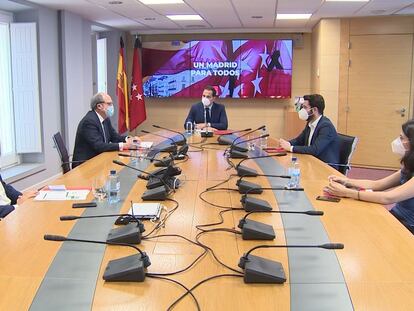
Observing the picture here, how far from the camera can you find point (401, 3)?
573 centimetres

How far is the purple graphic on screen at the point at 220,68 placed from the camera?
820cm

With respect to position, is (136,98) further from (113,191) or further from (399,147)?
(399,147)

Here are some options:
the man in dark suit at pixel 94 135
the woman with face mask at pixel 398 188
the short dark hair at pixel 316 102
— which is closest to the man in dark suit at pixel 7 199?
the man in dark suit at pixel 94 135

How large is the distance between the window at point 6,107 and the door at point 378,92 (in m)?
4.92

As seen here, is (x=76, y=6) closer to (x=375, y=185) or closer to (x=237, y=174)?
(x=237, y=174)

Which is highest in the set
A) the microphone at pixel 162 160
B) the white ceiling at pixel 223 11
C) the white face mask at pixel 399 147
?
the white ceiling at pixel 223 11

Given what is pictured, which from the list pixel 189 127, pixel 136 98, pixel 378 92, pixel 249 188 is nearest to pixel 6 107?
pixel 189 127

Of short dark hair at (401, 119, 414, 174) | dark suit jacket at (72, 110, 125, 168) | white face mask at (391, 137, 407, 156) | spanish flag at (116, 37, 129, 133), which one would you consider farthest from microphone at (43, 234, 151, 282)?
spanish flag at (116, 37, 129, 133)

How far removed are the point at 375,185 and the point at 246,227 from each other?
132 cm

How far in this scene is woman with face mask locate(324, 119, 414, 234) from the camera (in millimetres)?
2455

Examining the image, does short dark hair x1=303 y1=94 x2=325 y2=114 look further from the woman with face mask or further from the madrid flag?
the madrid flag

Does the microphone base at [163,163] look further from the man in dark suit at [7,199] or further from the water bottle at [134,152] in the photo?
the man in dark suit at [7,199]

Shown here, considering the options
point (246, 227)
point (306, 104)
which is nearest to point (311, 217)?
point (246, 227)

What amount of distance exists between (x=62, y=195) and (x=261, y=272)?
1466 mm
